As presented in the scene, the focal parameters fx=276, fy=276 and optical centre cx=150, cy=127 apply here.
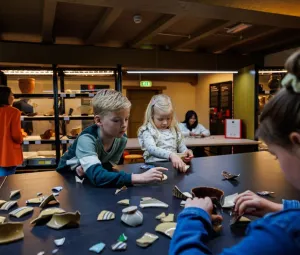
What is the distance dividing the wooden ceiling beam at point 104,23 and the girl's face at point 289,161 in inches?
120

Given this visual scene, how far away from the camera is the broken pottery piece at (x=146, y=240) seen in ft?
2.16

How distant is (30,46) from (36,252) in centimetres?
458

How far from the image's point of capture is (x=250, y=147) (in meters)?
4.52

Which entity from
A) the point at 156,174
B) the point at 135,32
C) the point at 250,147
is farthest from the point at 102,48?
the point at 156,174

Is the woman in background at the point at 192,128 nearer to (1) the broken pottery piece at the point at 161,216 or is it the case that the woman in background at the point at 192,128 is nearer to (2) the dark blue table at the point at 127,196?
(2) the dark blue table at the point at 127,196

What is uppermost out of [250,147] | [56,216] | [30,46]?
[30,46]

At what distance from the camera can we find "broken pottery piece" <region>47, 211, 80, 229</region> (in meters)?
0.76

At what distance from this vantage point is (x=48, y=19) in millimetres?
3490

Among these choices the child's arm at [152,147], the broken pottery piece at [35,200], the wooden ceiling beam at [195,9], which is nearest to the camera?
the broken pottery piece at [35,200]

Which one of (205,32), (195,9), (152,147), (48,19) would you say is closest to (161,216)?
(152,147)

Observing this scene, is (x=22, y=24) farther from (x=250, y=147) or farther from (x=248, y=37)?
(x=250, y=147)

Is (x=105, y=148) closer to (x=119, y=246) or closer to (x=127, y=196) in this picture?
(x=127, y=196)

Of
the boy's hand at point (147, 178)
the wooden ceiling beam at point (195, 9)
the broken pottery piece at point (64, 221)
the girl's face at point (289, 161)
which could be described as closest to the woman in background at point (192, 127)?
the wooden ceiling beam at point (195, 9)

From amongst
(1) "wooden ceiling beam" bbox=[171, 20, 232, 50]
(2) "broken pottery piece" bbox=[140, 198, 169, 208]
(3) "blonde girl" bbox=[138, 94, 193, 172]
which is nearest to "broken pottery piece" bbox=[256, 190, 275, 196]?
(2) "broken pottery piece" bbox=[140, 198, 169, 208]
